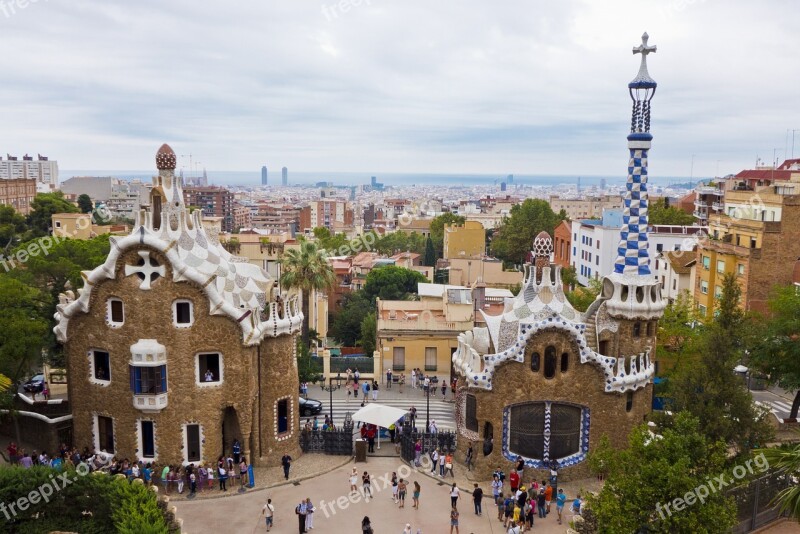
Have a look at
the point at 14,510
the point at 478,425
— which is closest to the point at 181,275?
the point at 14,510

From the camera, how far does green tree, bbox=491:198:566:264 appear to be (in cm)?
9621

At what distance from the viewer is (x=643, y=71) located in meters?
30.0

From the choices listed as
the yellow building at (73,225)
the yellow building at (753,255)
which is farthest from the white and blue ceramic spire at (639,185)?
the yellow building at (73,225)

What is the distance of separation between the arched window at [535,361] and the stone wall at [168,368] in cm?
1147

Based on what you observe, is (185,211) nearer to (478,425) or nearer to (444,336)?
(478,425)

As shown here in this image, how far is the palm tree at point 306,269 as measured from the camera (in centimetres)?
4444

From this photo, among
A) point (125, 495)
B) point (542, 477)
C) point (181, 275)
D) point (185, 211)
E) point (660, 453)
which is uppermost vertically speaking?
point (185, 211)

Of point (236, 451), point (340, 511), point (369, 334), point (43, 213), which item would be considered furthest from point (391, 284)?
point (43, 213)

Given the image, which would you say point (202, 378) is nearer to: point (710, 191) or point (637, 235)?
point (637, 235)

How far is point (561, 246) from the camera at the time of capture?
89.6 m

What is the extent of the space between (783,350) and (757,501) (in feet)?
46.4

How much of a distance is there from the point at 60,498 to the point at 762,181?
8742 cm

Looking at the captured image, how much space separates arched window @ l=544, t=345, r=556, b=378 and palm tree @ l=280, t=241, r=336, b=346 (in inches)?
760

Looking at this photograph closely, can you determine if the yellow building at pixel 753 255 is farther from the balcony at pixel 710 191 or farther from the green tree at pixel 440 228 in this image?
the green tree at pixel 440 228
